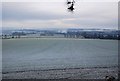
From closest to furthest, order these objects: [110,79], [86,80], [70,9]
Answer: [70,9] < [110,79] < [86,80]

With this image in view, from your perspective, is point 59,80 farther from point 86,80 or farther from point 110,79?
point 110,79

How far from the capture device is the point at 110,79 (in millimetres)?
3926

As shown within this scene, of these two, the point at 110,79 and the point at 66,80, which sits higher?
the point at 110,79

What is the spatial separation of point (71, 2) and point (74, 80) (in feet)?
9.73

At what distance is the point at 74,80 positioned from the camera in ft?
16.7

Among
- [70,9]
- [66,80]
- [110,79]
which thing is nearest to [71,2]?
[70,9]

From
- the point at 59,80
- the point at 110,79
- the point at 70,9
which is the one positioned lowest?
the point at 59,80

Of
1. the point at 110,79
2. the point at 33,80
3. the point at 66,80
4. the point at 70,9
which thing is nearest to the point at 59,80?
the point at 66,80

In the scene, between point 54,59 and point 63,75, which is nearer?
point 63,75

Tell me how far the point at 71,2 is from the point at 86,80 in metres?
2.96

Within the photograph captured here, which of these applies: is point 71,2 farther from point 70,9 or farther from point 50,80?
point 50,80

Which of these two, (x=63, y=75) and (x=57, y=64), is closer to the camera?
(x=63, y=75)

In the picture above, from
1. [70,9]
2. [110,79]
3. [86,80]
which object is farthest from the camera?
[86,80]

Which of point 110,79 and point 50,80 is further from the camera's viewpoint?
point 50,80
